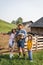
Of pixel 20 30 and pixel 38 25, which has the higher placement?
pixel 38 25

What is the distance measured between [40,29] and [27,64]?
63.3ft

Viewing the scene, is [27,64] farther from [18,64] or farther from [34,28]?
[34,28]

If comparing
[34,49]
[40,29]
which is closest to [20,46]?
[34,49]

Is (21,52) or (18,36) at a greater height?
(18,36)

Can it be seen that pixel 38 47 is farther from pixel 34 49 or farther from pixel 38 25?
pixel 38 25

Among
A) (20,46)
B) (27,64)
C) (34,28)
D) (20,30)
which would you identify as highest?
(34,28)

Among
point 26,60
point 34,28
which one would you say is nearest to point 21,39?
point 26,60

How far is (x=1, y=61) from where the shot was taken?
9953 mm

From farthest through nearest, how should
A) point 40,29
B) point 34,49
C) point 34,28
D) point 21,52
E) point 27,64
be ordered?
point 34,28
point 40,29
point 34,49
point 21,52
point 27,64

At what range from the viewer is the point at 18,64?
9.53 metres

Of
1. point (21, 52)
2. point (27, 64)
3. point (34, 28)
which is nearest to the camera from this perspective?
point (27, 64)

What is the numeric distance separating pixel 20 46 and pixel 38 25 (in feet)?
60.8

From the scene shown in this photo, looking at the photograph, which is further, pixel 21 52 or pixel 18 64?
pixel 21 52

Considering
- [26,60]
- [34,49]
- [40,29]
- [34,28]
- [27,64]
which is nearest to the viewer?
[27,64]
